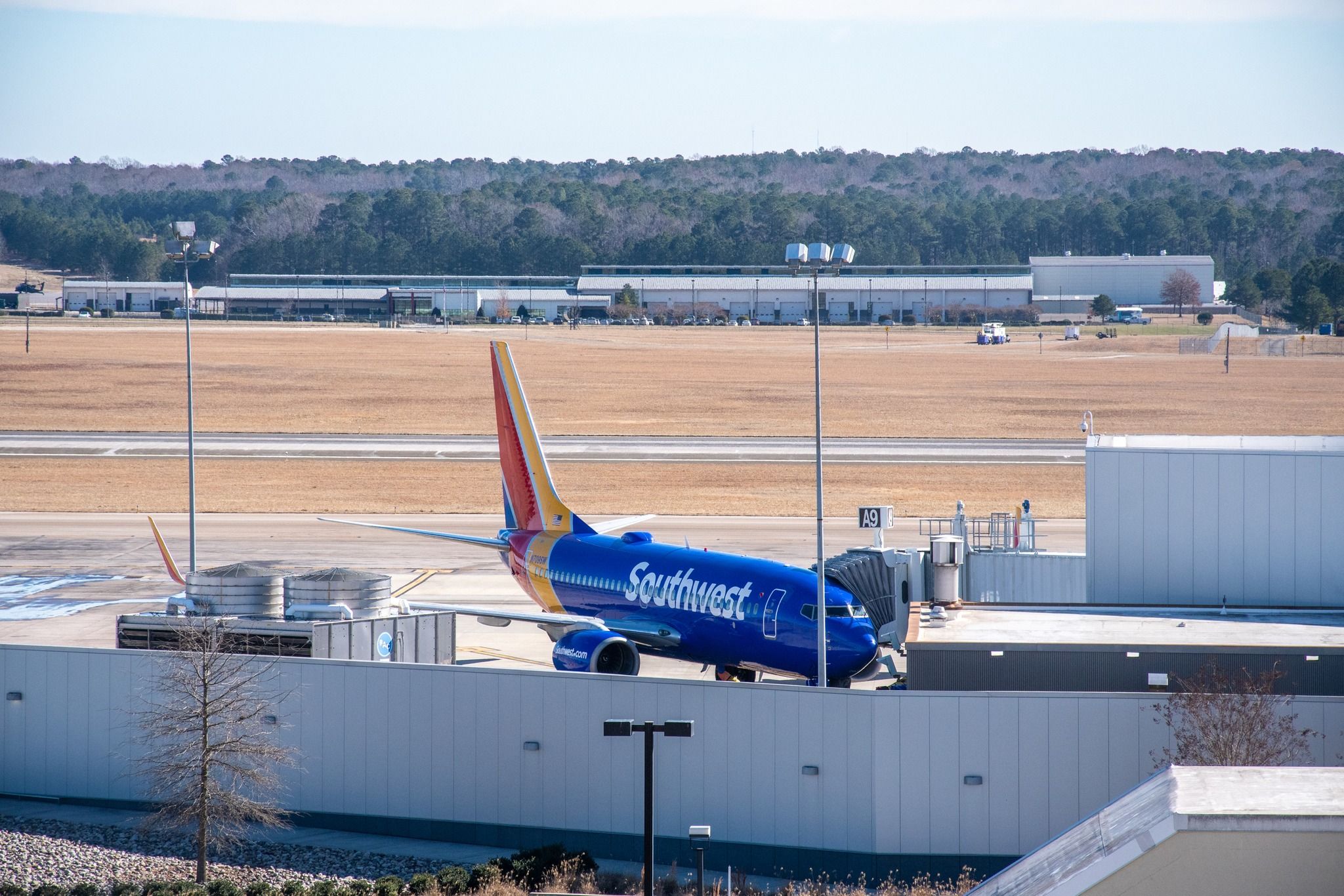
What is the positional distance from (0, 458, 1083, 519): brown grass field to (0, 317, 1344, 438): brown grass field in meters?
20.2

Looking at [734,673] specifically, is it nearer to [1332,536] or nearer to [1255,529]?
[1255,529]

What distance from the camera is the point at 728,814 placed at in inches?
1112

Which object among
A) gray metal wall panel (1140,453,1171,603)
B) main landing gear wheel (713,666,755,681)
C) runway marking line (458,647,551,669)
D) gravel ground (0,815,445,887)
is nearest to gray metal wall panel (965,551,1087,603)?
gray metal wall panel (1140,453,1171,603)

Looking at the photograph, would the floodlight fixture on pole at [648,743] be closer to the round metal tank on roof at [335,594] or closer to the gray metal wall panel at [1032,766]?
the gray metal wall panel at [1032,766]

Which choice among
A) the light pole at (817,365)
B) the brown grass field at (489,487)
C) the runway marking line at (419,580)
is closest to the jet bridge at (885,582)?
the light pole at (817,365)

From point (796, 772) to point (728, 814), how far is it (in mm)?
1735

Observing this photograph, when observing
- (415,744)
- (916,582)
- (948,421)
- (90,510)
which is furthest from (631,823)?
(948,421)

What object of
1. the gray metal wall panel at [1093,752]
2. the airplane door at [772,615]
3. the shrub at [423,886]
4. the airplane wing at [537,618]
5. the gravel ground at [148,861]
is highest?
the airplane door at [772,615]

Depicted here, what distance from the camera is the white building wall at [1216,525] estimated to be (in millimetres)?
34625

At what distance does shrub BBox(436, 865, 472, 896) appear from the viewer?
25.2 m

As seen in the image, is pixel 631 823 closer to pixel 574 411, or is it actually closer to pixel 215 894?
pixel 215 894

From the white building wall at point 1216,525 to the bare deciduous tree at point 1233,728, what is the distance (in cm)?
858

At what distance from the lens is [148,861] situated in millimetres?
27891

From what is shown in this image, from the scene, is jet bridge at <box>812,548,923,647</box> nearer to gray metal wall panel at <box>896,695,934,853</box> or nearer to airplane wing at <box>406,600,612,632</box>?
airplane wing at <box>406,600,612,632</box>
